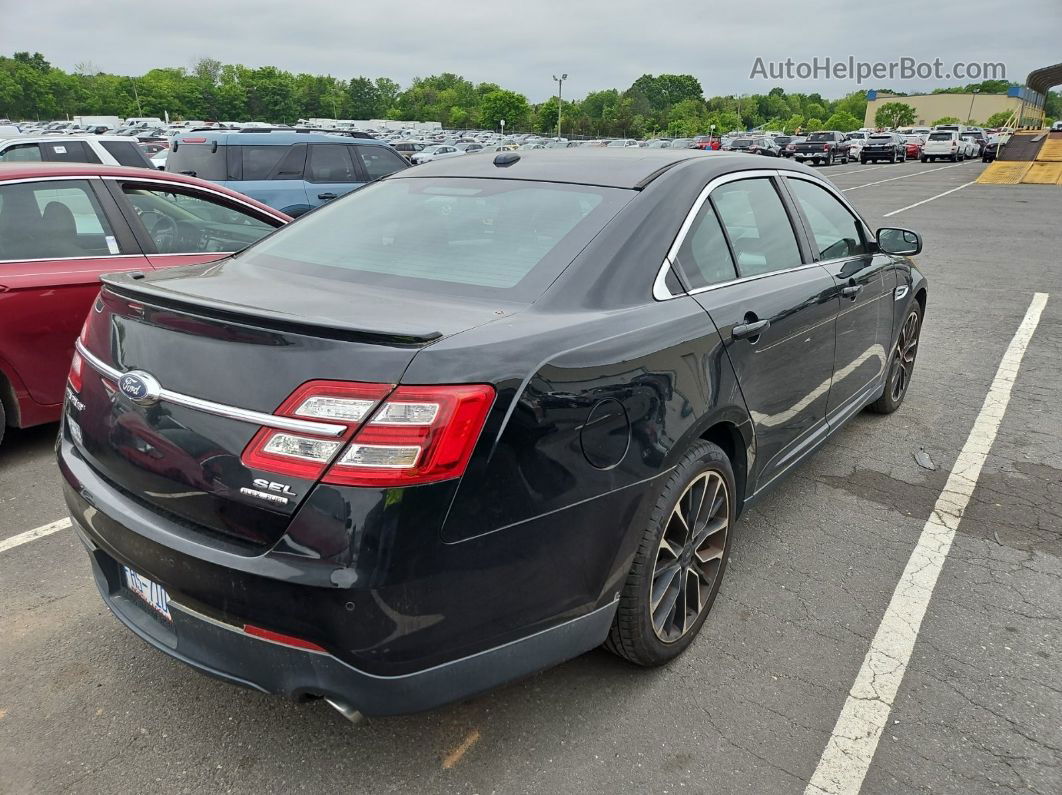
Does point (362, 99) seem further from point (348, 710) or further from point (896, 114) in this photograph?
point (348, 710)

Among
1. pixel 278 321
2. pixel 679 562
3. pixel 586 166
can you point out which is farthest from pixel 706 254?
pixel 278 321

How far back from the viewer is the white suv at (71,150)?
9312 millimetres

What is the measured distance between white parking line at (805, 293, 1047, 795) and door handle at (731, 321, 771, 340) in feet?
3.96

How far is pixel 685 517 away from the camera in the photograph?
2615 millimetres

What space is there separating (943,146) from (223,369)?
178 ft

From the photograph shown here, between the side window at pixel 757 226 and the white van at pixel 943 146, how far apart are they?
51.7m

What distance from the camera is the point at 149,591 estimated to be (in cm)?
219

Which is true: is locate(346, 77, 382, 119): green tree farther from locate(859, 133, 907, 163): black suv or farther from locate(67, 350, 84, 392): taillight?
locate(67, 350, 84, 392): taillight

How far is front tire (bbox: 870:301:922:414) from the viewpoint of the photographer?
197 inches

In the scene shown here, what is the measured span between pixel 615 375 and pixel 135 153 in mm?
10341

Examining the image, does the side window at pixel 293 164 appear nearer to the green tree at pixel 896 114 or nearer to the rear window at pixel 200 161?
the rear window at pixel 200 161

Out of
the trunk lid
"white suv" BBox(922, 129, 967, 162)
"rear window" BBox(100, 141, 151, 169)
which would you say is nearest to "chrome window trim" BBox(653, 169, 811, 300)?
the trunk lid

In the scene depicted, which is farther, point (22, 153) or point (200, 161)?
point (200, 161)

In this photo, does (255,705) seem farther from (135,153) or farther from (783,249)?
(135,153)
